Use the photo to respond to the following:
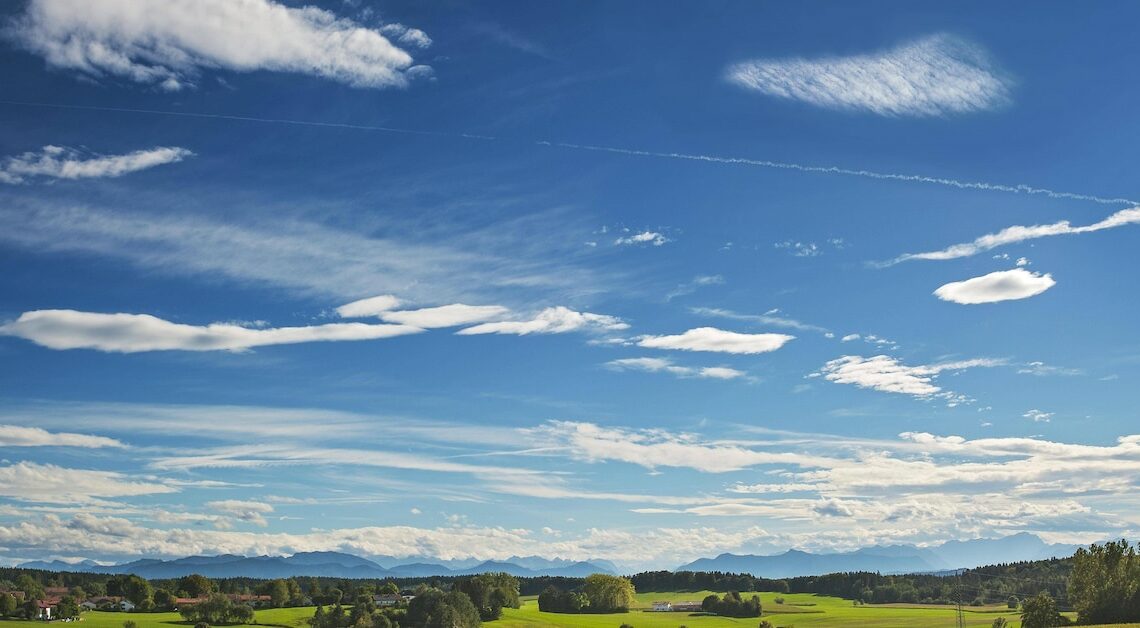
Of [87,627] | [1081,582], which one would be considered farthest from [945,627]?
[87,627]

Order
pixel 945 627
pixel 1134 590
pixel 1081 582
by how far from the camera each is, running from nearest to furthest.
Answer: pixel 1134 590, pixel 1081 582, pixel 945 627

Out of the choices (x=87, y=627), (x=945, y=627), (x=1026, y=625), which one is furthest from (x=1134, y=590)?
(x=87, y=627)

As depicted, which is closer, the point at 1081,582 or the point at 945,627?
the point at 1081,582

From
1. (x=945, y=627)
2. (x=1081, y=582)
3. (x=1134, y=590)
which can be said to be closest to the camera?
(x=1134, y=590)

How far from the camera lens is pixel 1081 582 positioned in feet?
517

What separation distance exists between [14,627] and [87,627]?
47.6 feet

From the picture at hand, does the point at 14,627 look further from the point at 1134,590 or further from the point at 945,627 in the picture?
the point at 1134,590

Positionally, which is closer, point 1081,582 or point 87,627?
point 1081,582

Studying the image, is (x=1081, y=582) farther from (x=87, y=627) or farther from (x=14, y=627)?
(x=14, y=627)

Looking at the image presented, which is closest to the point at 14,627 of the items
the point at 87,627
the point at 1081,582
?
the point at 87,627

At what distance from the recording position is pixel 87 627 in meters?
198

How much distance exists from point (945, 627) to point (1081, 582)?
142 ft

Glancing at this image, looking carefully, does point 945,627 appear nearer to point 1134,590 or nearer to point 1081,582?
point 1081,582

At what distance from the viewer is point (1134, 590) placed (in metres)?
142
